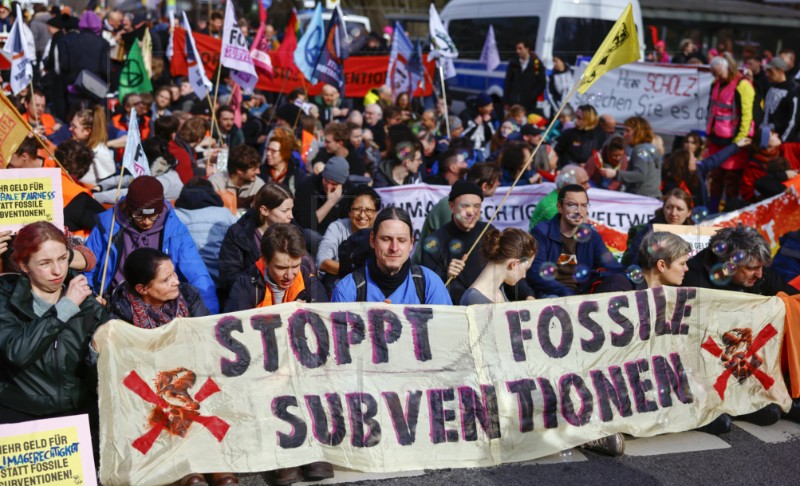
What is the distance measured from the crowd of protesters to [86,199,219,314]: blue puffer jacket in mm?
13

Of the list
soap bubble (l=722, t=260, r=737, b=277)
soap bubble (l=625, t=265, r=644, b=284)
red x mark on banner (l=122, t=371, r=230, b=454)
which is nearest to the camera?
red x mark on banner (l=122, t=371, r=230, b=454)

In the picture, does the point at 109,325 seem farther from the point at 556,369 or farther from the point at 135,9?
the point at 135,9

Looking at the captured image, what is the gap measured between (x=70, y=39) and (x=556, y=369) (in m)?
10.3

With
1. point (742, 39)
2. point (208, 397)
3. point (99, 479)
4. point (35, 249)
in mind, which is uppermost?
point (742, 39)

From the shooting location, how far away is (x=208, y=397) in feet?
16.8

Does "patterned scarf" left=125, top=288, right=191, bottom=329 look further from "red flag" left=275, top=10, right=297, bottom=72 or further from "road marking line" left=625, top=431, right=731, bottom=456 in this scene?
"red flag" left=275, top=10, right=297, bottom=72

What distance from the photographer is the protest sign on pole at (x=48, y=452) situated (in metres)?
4.70

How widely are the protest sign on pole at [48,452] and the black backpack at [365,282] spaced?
163 centimetres

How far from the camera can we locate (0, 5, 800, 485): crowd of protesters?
5105mm

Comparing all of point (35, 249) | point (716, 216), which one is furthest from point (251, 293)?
point (716, 216)

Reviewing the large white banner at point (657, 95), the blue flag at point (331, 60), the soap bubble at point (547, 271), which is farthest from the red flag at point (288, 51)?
the soap bubble at point (547, 271)

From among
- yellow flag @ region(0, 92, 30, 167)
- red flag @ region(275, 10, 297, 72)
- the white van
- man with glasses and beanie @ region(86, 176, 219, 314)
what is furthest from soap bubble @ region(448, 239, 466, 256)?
the white van

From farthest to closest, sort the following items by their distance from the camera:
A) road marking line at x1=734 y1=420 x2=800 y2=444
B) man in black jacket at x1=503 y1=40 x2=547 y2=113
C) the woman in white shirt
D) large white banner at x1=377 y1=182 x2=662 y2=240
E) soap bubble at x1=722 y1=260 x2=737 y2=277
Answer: man in black jacket at x1=503 y1=40 x2=547 y2=113, large white banner at x1=377 y1=182 x2=662 y2=240, the woman in white shirt, soap bubble at x1=722 y1=260 x2=737 y2=277, road marking line at x1=734 y1=420 x2=800 y2=444

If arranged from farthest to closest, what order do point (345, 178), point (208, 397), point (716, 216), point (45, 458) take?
point (716, 216) < point (345, 178) < point (208, 397) < point (45, 458)
